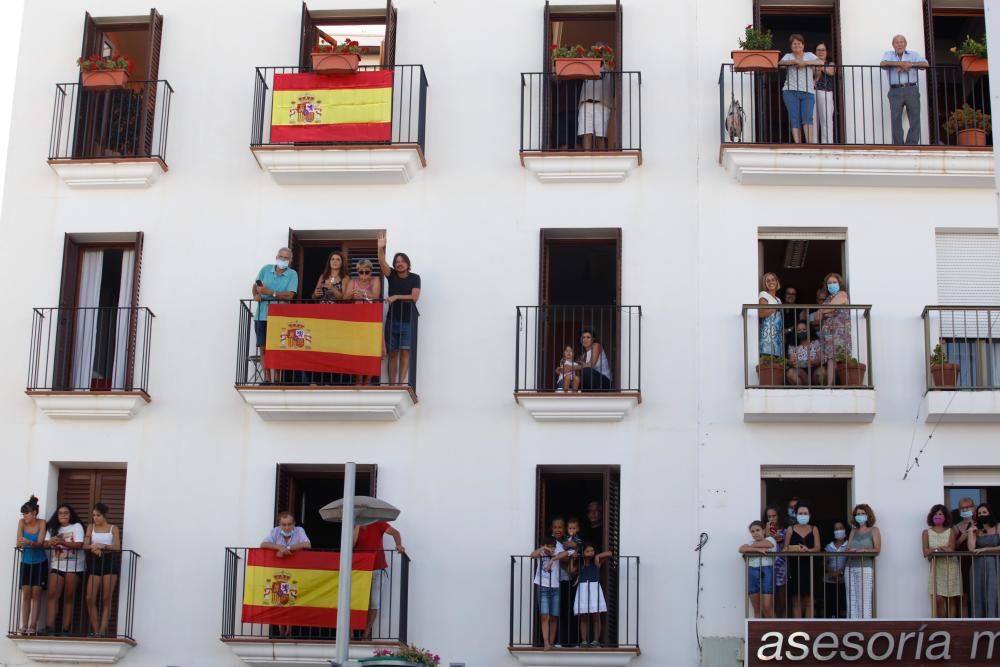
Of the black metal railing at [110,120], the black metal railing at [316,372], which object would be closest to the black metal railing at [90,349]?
the black metal railing at [316,372]

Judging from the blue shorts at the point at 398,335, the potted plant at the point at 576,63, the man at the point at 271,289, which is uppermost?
the potted plant at the point at 576,63

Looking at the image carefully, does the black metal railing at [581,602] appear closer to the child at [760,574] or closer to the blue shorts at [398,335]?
the child at [760,574]

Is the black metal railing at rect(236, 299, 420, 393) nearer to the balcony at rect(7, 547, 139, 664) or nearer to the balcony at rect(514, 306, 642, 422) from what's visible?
the balcony at rect(514, 306, 642, 422)

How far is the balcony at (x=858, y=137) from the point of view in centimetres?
2412

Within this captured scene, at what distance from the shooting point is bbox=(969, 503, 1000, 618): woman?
2238 centimetres

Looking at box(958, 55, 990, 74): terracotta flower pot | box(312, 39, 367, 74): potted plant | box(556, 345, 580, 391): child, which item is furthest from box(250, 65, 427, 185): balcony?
box(958, 55, 990, 74): terracotta flower pot

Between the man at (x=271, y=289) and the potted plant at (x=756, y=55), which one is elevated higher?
the potted plant at (x=756, y=55)

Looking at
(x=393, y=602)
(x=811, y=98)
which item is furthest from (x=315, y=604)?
(x=811, y=98)

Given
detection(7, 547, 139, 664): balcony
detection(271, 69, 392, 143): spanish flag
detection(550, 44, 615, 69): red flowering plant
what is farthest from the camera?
detection(550, 44, 615, 69): red flowering plant

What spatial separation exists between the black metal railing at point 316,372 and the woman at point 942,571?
691 cm

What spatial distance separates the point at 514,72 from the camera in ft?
83.5

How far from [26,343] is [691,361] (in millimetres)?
9030

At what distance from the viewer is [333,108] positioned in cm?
2483

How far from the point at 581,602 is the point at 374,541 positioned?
9.00 ft
